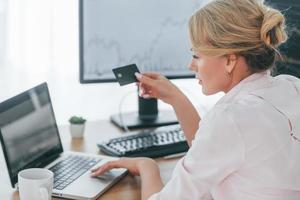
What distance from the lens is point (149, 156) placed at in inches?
64.2

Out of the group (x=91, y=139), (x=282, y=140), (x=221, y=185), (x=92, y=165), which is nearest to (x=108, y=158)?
(x=92, y=165)

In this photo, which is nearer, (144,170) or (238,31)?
(238,31)

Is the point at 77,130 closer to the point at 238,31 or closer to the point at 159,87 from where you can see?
the point at 159,87

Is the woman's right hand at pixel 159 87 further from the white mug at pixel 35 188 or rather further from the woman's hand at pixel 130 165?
the white mug at pixel 35 188

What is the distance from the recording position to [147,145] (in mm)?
1674

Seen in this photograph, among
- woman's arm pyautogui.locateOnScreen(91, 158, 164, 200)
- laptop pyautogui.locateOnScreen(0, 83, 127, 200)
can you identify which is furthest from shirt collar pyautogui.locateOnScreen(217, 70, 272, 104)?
laptop pyautogui.locateOnScreen(0, 83, 127, 200)

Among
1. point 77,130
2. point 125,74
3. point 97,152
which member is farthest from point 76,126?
point 125,74

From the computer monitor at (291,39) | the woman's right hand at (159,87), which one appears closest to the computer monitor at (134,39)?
the woman's right hand at (159,87)

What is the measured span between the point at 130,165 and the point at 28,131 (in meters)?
0.28

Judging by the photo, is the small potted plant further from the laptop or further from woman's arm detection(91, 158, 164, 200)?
woman's arm detection(91, 158, 164, 200)

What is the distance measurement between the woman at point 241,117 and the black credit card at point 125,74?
428mm

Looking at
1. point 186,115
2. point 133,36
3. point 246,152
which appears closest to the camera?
point 246,152

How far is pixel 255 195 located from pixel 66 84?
1177 mm

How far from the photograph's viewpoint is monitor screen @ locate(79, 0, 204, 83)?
5.89 feet
